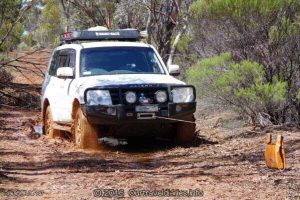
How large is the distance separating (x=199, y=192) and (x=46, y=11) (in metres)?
56.2

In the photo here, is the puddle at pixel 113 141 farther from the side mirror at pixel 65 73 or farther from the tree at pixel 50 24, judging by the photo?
the tree at pixel 50 24

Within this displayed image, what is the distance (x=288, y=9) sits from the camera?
9750mm

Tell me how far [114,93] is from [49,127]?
2.72 meters

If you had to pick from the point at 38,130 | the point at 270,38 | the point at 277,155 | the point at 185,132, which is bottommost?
the point at 38,130

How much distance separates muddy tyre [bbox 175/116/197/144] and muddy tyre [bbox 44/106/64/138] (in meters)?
2.32

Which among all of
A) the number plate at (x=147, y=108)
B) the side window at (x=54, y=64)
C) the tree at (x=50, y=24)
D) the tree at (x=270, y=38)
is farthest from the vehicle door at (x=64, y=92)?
the tree at (x=50, y=24)

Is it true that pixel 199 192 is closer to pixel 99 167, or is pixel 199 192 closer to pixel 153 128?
pixel 99 167

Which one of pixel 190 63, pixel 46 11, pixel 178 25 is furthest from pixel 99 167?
pixel 46 11

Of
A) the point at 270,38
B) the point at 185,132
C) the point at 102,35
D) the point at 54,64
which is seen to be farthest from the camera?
the point at 54,64

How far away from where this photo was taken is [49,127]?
34.9ft

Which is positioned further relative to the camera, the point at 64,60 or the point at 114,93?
the point at 64,60

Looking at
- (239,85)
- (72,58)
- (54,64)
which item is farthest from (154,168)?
(54,64)

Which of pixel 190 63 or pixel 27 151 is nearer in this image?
pixel 27 151

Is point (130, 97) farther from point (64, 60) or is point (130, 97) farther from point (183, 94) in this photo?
point (64, 60)
